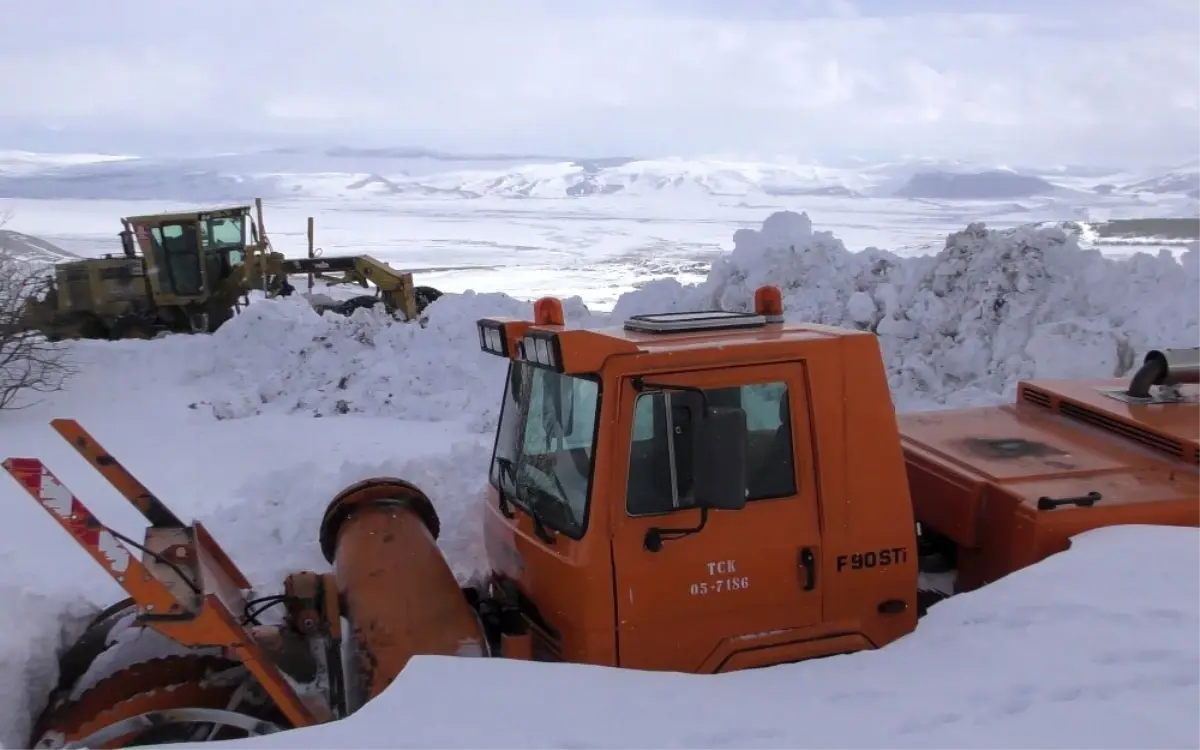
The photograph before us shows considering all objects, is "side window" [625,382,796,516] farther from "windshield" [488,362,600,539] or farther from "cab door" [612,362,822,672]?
"windshield" [488,362,600,539]

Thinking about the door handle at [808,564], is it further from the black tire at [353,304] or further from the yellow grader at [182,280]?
the black tire at [353,304]

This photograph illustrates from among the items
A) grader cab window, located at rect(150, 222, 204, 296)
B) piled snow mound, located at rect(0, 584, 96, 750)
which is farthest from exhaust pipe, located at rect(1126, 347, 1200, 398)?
grader cab window, located at rect(150, 222, 204, 296)

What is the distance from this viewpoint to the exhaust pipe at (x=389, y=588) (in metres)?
3.67

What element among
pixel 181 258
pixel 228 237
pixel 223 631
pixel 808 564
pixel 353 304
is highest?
pixel 228 237

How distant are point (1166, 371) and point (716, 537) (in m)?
2.65

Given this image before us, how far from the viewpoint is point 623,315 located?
12805 mm

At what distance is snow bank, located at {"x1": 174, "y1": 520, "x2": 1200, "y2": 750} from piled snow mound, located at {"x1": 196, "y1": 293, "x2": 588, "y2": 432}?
24.5ft

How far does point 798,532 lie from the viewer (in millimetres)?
3547

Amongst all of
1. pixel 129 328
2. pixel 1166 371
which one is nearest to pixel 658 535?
pixel 1166 371

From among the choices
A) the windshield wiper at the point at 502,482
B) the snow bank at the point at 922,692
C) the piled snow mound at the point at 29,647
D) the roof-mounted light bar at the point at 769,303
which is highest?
the roof-mounted light bar at the point at 769,303

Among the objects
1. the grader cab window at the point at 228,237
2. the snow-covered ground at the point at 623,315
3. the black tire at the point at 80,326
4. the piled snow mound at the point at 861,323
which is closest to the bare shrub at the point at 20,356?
the snow-covered ground at the point at 623,315

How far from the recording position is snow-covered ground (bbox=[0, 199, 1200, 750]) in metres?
3.07

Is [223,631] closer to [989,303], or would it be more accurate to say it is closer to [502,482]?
[502,482]

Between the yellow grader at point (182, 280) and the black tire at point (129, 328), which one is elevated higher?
the yellow grader at point (182, 280)
